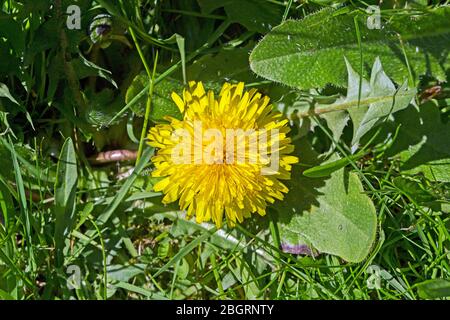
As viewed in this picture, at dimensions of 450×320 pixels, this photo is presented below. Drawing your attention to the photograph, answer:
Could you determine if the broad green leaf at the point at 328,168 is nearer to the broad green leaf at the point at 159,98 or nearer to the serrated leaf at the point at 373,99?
the serrated leaf at the point at 373,99

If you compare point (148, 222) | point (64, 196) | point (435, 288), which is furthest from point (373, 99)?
point (64, 196)

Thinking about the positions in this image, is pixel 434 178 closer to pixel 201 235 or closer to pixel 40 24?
pixel 201 235

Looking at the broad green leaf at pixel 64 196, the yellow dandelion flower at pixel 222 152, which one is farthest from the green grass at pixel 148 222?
the yellow dandelion flower at pixel 222 152

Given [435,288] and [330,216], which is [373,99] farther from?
[435,288]

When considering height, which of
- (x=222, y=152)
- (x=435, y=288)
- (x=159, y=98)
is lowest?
(x=435, y=288)

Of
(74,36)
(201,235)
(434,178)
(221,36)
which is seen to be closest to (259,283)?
(201,235)

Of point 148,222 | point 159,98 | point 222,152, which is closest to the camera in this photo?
point 222,152

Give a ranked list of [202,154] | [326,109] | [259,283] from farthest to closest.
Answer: [259,283], [326,109], [202,154]
